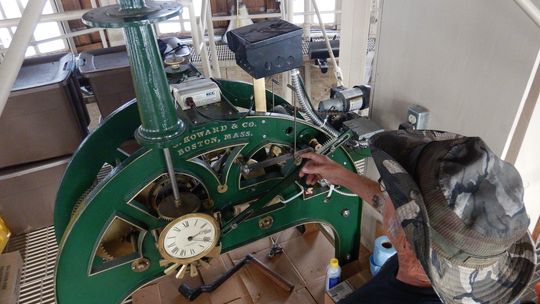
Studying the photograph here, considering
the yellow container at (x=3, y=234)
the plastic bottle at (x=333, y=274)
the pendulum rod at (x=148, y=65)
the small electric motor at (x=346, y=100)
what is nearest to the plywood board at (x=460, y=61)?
the small electric motor at (x=346, y=100)

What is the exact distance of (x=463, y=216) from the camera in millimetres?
762

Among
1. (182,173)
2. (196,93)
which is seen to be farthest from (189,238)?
(196,93)

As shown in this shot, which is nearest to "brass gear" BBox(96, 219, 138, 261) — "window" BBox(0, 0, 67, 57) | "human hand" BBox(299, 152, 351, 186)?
"human hand" BBox(299, 152, 351, 186)

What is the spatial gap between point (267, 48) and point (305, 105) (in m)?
0.34

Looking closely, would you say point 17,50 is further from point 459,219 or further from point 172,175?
point 459,219

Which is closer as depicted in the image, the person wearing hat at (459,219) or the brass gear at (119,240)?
the person wearing hat at (459,219)

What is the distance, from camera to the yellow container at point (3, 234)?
2.11 m

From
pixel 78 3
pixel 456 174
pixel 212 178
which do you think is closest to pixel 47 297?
pixel 212 178

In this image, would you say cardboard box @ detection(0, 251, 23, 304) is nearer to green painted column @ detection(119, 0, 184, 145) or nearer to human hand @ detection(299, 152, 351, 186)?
green painted column @ detection(119, 0, 184, 145)

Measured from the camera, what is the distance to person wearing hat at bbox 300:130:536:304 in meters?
0.76

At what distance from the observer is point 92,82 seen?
2.14 metres

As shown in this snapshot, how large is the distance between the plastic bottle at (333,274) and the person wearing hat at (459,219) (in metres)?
0.78

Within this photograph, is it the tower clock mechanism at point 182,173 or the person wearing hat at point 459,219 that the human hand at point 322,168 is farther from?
the person wearing hat at point 459,219

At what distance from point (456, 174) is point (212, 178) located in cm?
78
